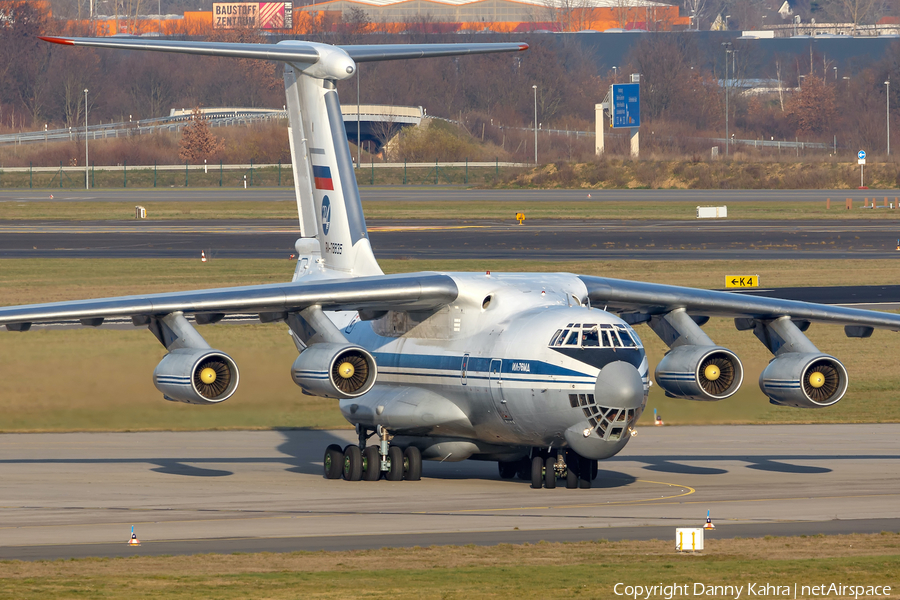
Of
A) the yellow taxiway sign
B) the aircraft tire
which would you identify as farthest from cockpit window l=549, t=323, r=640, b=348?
the yellow taxiway sign

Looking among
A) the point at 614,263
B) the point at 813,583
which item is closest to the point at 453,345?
the point at 813,583

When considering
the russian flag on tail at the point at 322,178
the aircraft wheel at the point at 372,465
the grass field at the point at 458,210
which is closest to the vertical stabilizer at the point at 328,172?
the russian flag on tail at the point at 322,178

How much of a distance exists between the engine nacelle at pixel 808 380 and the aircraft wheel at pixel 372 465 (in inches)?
292

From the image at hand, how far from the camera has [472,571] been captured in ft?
54.4

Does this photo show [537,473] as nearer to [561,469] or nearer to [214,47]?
[561,469]

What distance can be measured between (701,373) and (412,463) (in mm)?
5764

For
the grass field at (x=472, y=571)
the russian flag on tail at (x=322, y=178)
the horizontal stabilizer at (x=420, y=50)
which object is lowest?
the grass field at (x=472, y=571)

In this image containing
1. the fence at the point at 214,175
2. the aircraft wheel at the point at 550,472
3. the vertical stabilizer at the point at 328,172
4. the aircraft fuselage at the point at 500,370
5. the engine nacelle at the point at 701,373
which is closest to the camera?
the aircraft fuselage at the point at 500,370

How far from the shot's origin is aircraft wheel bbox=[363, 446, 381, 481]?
83.6 ft

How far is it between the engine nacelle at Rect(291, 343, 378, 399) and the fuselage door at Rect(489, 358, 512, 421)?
2267mm

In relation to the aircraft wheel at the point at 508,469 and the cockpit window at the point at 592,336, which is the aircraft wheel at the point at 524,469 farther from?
the cockpit window at the point at 592,336

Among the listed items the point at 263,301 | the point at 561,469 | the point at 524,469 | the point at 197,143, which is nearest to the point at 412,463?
the point at 524,469

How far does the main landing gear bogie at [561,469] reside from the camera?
24156 millimetres

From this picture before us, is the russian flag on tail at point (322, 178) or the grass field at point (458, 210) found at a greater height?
the russian flag on tail at point (322, 178)
